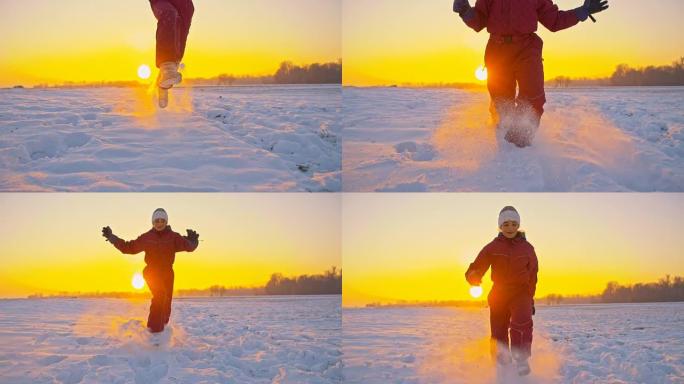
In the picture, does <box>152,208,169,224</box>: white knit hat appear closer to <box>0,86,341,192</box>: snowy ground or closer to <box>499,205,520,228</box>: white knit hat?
<box>0,86,341,192</box>: snowy ground

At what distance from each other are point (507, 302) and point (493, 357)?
15.6 inches

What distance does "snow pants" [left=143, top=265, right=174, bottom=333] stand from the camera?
5.26 m

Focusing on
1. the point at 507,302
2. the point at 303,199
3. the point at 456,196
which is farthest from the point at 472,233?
the point at 303,199

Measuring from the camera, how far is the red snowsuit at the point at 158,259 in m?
5.25

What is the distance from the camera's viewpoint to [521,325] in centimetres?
494

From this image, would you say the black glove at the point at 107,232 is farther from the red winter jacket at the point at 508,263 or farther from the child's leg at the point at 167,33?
the red winter jacket at the point at 508,263

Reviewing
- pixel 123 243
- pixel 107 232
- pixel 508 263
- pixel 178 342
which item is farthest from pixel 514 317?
pixel 107 232

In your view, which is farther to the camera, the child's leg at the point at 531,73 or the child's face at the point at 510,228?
the child's leg at the point at 531,73

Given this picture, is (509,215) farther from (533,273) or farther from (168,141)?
(168,141)

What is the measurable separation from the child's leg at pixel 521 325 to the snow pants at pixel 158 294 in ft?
6.94

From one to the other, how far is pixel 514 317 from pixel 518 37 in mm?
1701

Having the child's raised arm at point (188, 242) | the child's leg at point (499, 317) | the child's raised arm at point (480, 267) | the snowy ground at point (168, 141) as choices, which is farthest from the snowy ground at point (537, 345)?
the child's raised arm at point (188, 242)

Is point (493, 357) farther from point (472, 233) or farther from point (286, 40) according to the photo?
point (286, 40)

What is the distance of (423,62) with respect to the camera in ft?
20.2
